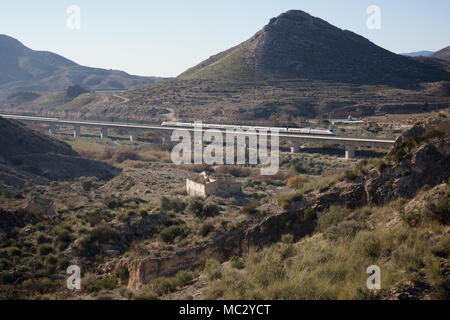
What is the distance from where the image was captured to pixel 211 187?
29828mm

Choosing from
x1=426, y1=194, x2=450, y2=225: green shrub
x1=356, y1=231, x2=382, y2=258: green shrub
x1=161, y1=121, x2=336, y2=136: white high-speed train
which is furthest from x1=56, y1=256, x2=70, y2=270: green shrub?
x1=161, y1=121, x2=336, y2=136: white high-speed train

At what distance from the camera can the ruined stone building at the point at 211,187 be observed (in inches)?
1165

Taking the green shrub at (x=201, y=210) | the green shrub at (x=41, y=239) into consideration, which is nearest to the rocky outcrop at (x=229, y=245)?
the green shrub at (x=41, y=239)

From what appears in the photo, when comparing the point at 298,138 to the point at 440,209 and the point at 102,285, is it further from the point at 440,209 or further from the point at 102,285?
the point at 440,209

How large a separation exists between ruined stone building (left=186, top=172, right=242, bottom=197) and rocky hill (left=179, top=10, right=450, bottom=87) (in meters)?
74.4

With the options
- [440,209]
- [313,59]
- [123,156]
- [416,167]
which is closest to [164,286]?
[440,209]

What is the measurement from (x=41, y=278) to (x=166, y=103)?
272 ft

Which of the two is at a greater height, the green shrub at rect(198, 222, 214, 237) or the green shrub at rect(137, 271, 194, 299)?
the green shrub at rect(198, 222, 214, 237)

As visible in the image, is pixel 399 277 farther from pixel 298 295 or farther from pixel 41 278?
pixel 41 278

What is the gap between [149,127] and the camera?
66.9m
